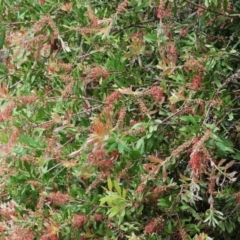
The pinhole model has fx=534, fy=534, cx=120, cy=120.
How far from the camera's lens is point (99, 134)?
160cm

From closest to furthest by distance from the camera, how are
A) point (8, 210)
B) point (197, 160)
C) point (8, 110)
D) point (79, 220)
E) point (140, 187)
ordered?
point (197, 160) < point (140, 187) < point (79, 220) < point (8, 110) < point (8, 210)

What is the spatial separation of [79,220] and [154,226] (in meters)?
0.26

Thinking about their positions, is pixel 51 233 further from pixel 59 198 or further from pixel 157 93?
pixel 157 93

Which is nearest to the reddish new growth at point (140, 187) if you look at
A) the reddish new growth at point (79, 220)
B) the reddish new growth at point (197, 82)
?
the reddish new growth at point (79, 220)

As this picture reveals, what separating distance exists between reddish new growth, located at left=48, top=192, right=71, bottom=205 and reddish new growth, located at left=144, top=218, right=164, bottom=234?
0.99ft

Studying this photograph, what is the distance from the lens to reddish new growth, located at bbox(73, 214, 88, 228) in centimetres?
182

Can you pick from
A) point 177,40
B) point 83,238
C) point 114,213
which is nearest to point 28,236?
point 83,238

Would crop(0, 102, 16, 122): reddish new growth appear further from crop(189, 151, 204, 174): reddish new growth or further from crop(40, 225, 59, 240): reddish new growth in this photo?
crop(189, 151, 204, 174): reddish new growth

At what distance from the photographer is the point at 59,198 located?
1876 mm

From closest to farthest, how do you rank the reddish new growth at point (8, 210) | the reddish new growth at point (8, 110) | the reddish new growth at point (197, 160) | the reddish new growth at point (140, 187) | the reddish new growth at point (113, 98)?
the reddish new growth at point (197, 160)
the reddish new growth at point (140, 187)
the reddish new growth at point (113, 98)
the reddish new growth at point (8, 110)
the reddish new growth at point (8, 210)

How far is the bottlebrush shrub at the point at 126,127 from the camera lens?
5.58ft

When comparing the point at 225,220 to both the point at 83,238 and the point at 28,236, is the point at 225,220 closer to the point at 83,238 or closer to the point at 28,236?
the point at 83,238

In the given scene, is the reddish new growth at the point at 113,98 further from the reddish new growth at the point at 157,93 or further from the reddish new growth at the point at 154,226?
the reddish new growth at the point at 154,226

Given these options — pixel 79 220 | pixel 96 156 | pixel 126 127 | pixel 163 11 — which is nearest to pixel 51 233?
pixel 79 220
